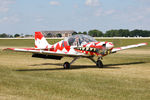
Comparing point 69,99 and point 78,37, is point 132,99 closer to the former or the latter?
point 69,99

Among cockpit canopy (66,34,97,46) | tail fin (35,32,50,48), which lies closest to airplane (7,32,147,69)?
cockpit canopy (66,34,97,46)

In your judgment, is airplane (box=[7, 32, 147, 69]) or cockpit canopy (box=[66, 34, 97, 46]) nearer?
airplane (box=[7, 32, 147, 69])

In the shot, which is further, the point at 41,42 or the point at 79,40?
the point at 41,42

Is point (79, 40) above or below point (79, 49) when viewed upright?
above

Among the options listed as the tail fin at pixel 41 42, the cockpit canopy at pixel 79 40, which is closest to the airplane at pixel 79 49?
the cockpit canopy at pixel 79 40

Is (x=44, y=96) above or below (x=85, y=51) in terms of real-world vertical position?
below

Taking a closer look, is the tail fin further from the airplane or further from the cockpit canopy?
the cockpit canopy

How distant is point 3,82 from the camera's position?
12.7 metres

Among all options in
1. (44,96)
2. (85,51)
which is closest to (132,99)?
(44,96)

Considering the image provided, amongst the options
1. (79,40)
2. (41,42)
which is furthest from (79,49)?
(41,42)

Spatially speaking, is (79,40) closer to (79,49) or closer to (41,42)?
(79,49)

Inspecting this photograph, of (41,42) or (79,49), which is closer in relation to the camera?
(79,49)

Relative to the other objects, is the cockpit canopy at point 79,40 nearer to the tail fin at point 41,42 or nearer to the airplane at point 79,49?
the airplane at point 79,49

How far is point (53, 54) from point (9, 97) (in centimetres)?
865
